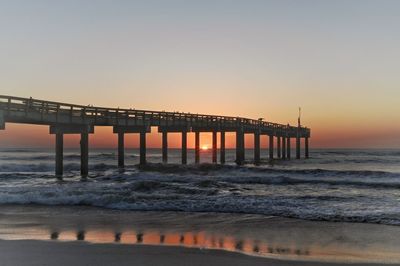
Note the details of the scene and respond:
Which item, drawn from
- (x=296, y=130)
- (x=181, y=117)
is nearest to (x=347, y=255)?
(x=181, y=117)

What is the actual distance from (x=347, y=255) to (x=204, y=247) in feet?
8.95

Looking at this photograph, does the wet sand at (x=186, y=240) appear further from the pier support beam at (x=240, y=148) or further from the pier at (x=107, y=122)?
the pier support beam at (x=240, y=148)

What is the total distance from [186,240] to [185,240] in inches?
0.8

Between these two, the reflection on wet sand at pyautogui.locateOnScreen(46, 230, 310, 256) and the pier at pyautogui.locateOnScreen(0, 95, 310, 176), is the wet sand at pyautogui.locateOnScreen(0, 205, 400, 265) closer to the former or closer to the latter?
the reflection on wet sand at pyautogui.locateOnScreen(46, 230, 310, 256)

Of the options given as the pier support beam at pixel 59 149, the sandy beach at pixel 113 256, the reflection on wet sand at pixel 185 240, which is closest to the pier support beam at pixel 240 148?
the pier support beam at pixel 59 149

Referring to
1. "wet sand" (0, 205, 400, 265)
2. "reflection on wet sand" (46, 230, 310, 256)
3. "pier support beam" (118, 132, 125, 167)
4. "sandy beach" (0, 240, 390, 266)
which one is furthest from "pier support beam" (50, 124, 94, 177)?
"sandy beach" (0, 240, 390, 266)

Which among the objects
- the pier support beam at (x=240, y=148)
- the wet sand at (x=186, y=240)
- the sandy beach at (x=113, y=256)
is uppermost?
the pier support beam at (x=240, y=148)

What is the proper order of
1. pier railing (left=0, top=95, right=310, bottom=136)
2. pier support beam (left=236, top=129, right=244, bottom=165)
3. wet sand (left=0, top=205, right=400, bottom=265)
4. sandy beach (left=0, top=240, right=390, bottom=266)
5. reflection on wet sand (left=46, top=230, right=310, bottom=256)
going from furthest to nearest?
pier support beam (left=236, top=129, right=244, bottom=165) → pier railing (left=0, top=95, right=310, bottom=136) → reflection on wet sand (left=46, top=230, right=310, bottom=256) → wet sand (left=0, top=205, right=400, bottom=265) → sandy beach (left=0, top=240, right=390, bottom=266)

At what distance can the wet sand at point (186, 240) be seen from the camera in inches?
341

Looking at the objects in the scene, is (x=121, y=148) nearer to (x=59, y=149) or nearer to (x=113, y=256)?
(x=59, y=149)

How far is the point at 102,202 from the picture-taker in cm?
1712

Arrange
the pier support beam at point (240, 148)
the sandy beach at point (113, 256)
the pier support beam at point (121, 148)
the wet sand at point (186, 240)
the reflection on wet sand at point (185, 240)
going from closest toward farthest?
the sandy beach at point (113, 256) < the wet sand at point (186, 240) < the reflection on wet sand at point (185, 240) < the pier support beam at point (121, 148) < the pier support beam at point (240, 148)

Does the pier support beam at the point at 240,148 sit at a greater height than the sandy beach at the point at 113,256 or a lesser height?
greater

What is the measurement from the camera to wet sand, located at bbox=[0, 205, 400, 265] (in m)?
8.66
